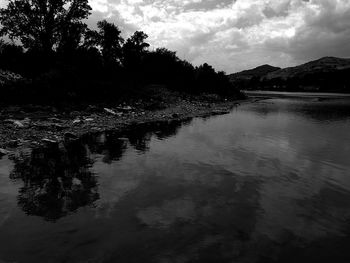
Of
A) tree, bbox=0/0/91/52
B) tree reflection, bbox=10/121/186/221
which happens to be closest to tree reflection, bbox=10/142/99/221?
tree reflection, bbox=10/121/186/221

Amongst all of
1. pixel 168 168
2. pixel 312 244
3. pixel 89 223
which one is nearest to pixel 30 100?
pixel 168 168

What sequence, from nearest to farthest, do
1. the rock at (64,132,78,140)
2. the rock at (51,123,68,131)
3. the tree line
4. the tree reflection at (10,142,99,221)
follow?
the tree reflection at (10,142,99,221)
the rock at (64,132,78,140)
the rock at (51,123,68,131)
the tree line

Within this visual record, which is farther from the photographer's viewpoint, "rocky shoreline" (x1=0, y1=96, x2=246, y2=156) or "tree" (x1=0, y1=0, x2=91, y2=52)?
"tree" (x1=0, y1=0, x2=91, y2=52)

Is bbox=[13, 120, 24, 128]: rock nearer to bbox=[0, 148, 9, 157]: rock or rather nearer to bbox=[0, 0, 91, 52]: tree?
bbox=[0, 148, 9, 157]: rock

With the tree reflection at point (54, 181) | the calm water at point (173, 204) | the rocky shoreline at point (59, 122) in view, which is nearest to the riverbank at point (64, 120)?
the rocky shoreline at point (59, 122)

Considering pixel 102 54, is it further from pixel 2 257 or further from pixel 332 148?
pixel 2 257

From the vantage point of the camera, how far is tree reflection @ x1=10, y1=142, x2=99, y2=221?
30.3 feet

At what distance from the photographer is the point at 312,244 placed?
24.7 feet

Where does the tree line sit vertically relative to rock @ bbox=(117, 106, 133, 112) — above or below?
above

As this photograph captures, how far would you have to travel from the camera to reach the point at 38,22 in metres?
38.7

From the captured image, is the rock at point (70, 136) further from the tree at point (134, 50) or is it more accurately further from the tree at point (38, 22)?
the tree at point (134, 50)

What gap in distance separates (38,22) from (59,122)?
22.4 metres

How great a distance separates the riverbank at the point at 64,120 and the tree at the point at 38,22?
14.4 metres

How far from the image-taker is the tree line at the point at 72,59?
29.9m
